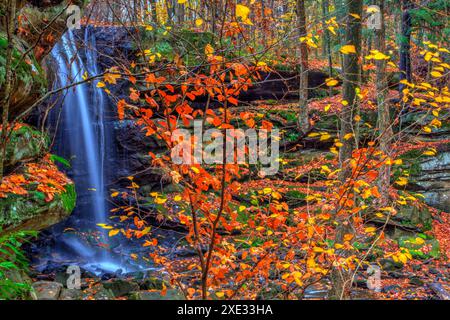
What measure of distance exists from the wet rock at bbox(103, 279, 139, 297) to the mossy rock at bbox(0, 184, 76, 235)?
1.64 metres

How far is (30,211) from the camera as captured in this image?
19.2 feet

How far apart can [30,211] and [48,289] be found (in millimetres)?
1593

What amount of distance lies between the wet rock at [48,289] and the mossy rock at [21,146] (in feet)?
7.32

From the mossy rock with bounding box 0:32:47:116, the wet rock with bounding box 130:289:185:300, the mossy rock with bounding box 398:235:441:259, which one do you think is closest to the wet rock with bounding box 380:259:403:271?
the mossy rock with bounding box 398:235:441:259

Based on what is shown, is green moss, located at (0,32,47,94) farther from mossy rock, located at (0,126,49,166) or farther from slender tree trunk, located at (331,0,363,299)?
slender tree trunk, located at (331,0,363,299)

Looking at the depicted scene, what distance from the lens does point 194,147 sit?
9.32 ft

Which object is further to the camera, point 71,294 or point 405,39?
point 405,39

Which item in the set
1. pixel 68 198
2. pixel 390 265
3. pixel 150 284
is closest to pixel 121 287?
pixel 150 284

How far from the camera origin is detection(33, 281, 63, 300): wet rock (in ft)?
20.2

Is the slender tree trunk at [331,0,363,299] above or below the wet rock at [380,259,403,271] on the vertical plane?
above

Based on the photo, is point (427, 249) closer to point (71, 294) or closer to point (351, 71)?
point (351, 71)

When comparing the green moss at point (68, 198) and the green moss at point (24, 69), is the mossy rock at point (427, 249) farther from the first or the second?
the green moss at point (24, 69)
